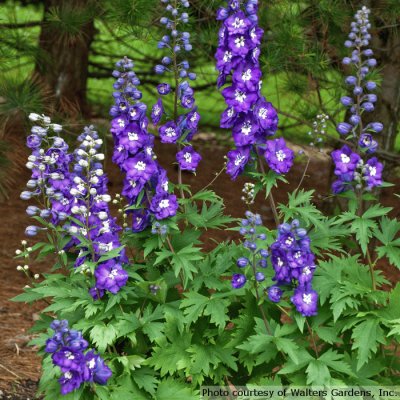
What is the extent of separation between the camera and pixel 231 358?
3.47 meters

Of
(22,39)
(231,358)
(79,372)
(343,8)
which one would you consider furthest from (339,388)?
(22,39)

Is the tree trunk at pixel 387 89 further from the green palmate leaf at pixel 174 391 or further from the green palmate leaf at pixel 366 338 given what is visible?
the green palmate leaf at pixel 174 391

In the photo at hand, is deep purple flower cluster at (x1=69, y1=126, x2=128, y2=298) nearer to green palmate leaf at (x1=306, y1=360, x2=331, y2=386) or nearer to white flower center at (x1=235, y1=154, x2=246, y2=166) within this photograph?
white flower center at (x1=235, y1=154, x2=246, y2=166)

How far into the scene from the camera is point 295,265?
3160mm

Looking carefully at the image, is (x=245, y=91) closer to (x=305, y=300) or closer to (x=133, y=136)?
(x=133, y=136)

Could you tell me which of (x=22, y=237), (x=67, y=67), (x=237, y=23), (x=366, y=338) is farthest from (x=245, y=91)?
(x=67, y=67)

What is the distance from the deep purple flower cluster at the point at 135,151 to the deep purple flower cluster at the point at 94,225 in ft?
0.37

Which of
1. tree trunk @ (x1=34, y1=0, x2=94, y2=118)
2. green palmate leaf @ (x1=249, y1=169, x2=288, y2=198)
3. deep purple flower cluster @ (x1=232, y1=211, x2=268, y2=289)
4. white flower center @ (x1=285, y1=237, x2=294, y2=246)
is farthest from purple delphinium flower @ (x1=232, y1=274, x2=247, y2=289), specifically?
tree trunk @ (x1=34, y1=0, x2=94, y2=118)

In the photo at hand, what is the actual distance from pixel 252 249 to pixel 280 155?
49 centimetres

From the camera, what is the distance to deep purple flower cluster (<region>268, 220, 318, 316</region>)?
10.4 feet

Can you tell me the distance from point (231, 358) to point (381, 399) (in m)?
0.67

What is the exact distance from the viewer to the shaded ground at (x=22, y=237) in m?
4.45

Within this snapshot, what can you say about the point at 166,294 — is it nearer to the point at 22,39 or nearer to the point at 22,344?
the point at 22,344

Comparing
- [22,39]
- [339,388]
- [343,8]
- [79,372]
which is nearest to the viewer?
[79,372]
